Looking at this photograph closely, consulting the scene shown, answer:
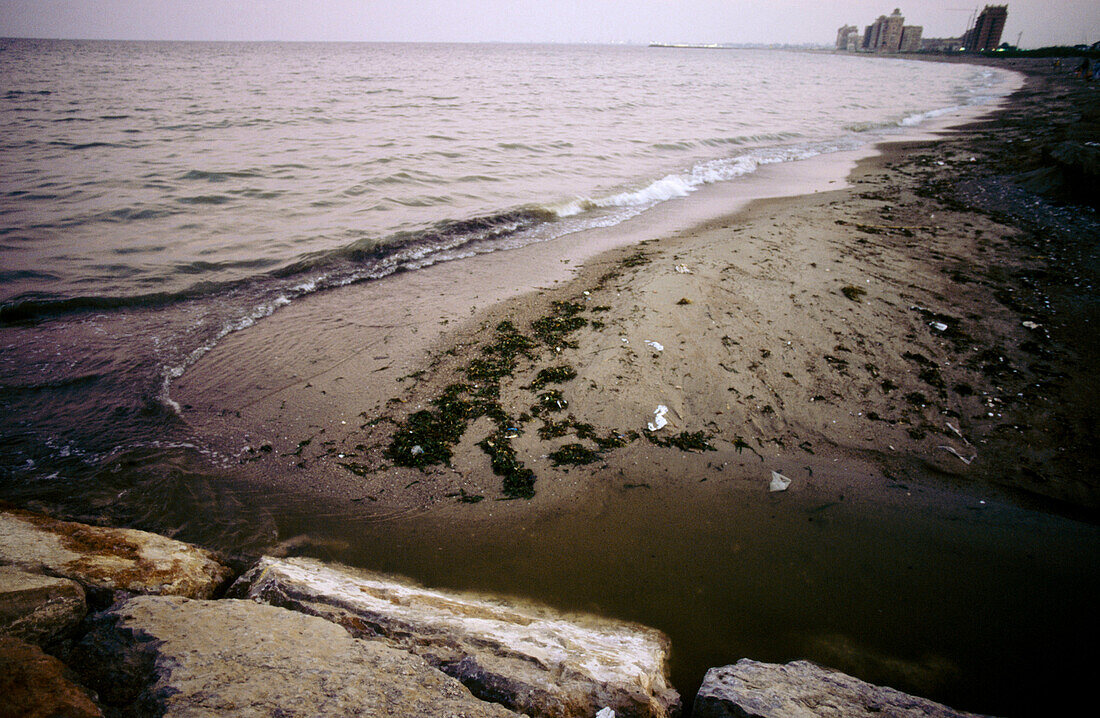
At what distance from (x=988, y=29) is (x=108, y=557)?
168 meters

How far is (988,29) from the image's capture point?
351 feet

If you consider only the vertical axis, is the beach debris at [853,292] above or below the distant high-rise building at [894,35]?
below

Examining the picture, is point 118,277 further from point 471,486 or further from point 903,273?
point 903,273

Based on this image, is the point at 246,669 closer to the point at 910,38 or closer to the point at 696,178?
the point at 696,178

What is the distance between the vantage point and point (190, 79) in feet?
89.6

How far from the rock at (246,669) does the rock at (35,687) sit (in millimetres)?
130

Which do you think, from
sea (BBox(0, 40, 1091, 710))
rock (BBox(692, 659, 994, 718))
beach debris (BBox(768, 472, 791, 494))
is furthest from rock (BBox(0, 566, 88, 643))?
beach debris (BBox(768, 472, 791, 494))

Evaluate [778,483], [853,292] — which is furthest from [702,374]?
[853,292]

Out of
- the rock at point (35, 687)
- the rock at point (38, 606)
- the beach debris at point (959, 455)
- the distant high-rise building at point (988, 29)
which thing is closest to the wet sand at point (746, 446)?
the beach debris at point (959, 455)

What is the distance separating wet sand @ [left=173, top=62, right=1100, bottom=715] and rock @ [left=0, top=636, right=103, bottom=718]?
4.38ft

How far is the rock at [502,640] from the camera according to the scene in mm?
1723

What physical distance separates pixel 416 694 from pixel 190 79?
124ft

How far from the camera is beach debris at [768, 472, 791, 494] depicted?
3.16 meters

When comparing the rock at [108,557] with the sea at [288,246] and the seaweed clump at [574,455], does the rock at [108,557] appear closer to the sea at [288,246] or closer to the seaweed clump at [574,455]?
the sea at [288,246]
